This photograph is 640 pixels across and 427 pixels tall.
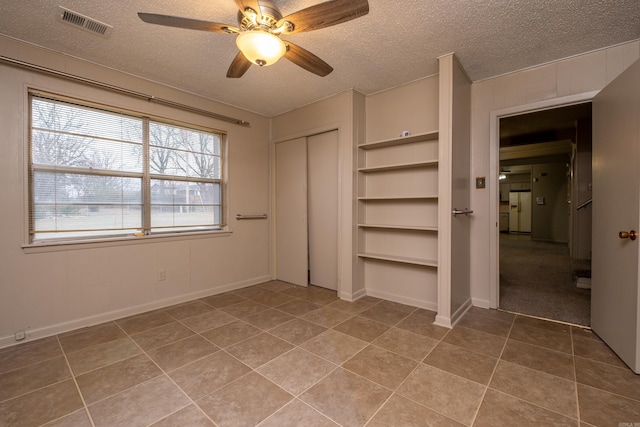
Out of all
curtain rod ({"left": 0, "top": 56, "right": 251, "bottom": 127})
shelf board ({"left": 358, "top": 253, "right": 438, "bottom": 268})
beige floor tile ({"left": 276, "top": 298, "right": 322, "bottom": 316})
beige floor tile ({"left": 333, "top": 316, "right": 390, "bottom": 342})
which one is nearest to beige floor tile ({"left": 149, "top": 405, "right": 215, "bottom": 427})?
beige floor tile ({"left": 333, "top": 316, "right": 390, "bottom": 342})

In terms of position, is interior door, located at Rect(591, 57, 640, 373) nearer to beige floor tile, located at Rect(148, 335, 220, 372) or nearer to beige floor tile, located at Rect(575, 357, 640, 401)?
beige floor tile, located at Rect(575, 357, 640, 401)

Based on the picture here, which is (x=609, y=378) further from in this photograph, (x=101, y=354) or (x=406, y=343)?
(x=101, y=354)

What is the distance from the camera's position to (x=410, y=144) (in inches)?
126

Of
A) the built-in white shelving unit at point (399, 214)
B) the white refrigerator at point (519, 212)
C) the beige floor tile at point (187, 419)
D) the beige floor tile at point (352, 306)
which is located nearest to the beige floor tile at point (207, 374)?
the beige floor tile at point (187, 419)

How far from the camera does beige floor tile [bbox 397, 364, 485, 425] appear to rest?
4.95 ft

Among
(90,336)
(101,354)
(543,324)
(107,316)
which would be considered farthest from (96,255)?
(543,324)

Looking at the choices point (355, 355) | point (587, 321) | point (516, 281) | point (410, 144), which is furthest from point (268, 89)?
point (516, 281)

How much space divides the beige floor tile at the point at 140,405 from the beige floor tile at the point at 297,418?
1.80ft

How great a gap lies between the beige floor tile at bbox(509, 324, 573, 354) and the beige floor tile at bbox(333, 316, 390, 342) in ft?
3.65

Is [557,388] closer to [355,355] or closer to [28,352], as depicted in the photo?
[355,355]

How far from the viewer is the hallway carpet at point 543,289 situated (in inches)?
113

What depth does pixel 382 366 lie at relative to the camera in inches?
76.5

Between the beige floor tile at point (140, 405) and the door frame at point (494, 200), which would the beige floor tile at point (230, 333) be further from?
the door frame at point (494, 200)

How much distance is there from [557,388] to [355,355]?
1261 millimetres
